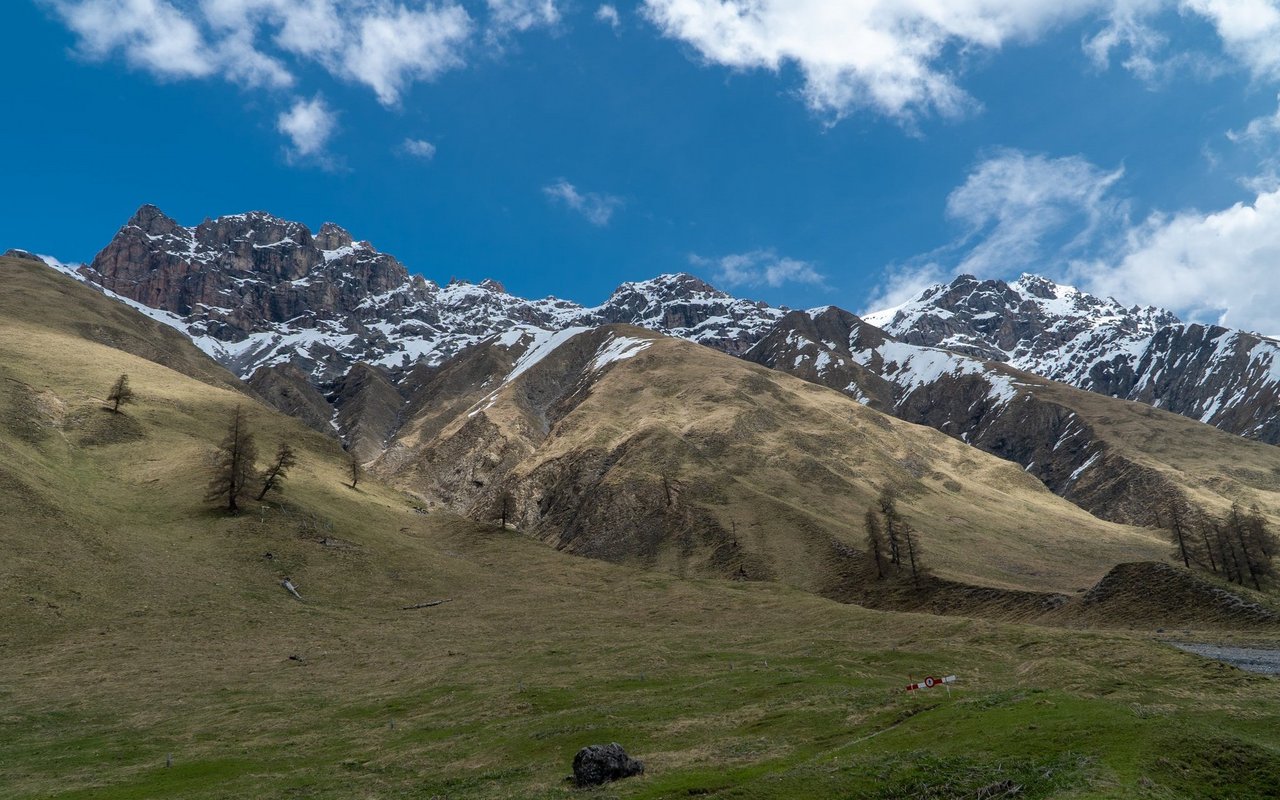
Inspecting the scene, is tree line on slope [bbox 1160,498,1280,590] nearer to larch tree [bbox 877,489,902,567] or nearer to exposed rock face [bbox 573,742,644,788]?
larch tree [bbox 877,489,902,567]

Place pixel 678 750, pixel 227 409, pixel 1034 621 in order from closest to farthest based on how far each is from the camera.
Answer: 1. pixel 678 750
2. pixel 1034 621
3. pixel 227 409

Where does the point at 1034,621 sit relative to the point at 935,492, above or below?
below

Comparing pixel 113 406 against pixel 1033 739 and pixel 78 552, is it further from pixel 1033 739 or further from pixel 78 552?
pixel 1033 739

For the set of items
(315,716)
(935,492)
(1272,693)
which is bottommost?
(315,716)

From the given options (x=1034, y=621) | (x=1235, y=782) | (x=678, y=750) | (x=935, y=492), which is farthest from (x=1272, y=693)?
(x=935, y=492)

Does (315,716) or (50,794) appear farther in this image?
(315,716)

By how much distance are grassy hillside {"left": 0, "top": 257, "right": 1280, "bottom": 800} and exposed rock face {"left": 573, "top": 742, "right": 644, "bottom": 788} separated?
4.68 ft

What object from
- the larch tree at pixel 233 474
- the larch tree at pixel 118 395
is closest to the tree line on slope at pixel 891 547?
the larch tree at pixel 233 474

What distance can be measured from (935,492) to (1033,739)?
149 m

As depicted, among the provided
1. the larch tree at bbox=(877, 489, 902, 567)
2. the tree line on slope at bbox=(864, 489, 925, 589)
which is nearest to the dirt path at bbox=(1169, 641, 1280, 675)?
the tree line on slope at bbox=(864, 489, 925, 589)

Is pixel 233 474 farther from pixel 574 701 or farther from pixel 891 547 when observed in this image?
pixel 891 547

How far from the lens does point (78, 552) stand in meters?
69.0

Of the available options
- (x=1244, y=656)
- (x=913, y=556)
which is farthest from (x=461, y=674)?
(x=913, y=556)

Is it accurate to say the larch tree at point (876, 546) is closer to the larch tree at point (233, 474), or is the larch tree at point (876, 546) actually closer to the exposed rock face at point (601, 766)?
the exposed rock face at point (601, 766)
